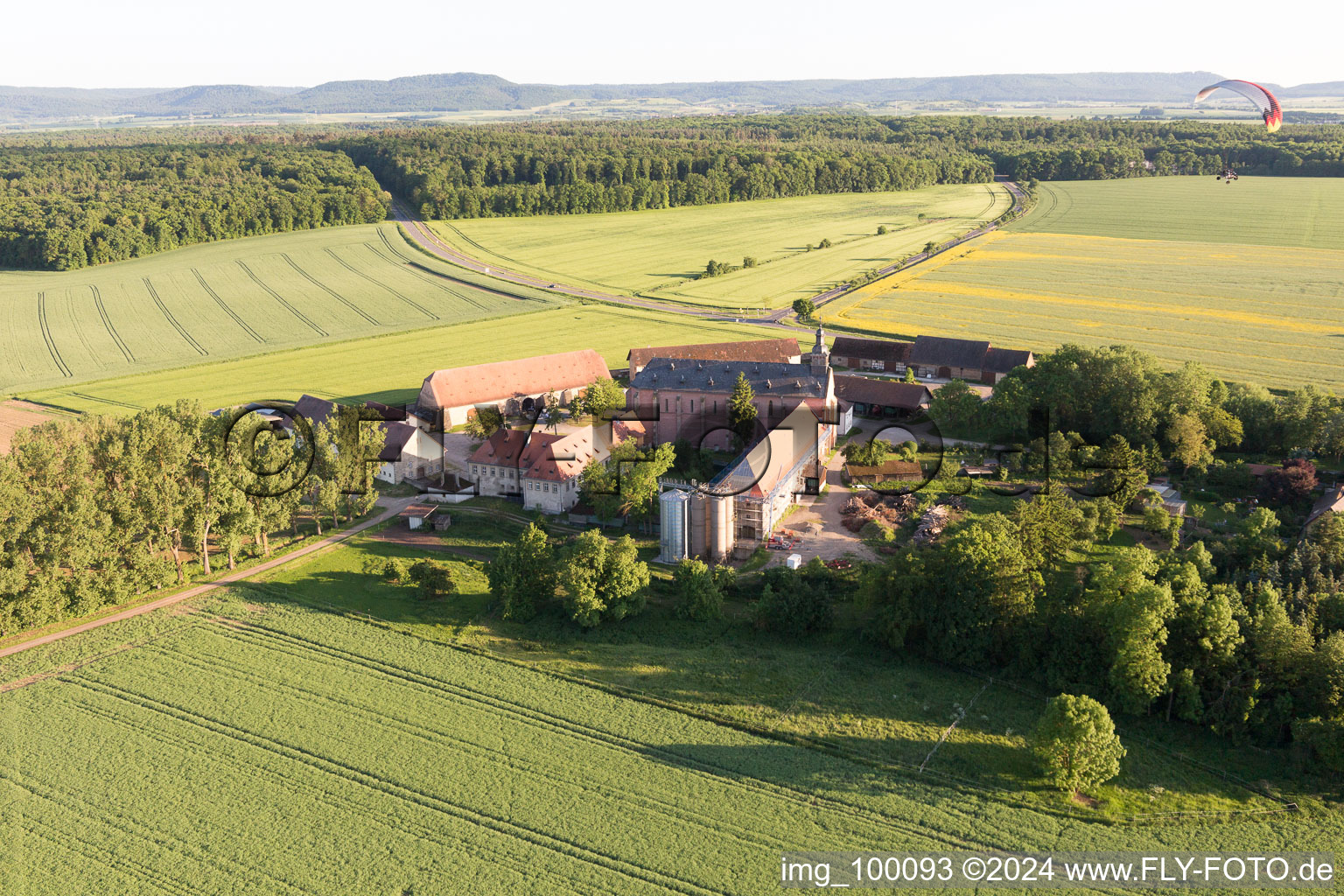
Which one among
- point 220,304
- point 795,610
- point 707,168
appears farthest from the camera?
point 707,168

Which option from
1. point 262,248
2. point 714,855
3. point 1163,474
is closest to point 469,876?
point 714,855

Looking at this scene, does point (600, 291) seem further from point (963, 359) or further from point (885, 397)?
point (885, 397)

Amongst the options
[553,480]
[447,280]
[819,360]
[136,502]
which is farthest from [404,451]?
[447,280]

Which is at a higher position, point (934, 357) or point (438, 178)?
point (438, 178)

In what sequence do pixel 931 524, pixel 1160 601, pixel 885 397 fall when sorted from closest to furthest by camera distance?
pixel 1160 601 → pixel 931 524 → pixel 885 397

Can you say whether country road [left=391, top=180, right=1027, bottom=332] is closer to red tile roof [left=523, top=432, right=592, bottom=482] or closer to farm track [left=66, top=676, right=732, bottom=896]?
red tile roof [left=523, top=432, right=592, bottom=482]

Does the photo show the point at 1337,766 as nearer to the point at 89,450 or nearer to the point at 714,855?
the point at 714,855

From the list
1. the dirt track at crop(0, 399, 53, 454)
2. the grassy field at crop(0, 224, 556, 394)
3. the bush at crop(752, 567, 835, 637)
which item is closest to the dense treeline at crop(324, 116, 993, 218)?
the grassy field at crop(0, 224, 556, 394)

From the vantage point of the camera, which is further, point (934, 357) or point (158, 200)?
point (158, 200)
